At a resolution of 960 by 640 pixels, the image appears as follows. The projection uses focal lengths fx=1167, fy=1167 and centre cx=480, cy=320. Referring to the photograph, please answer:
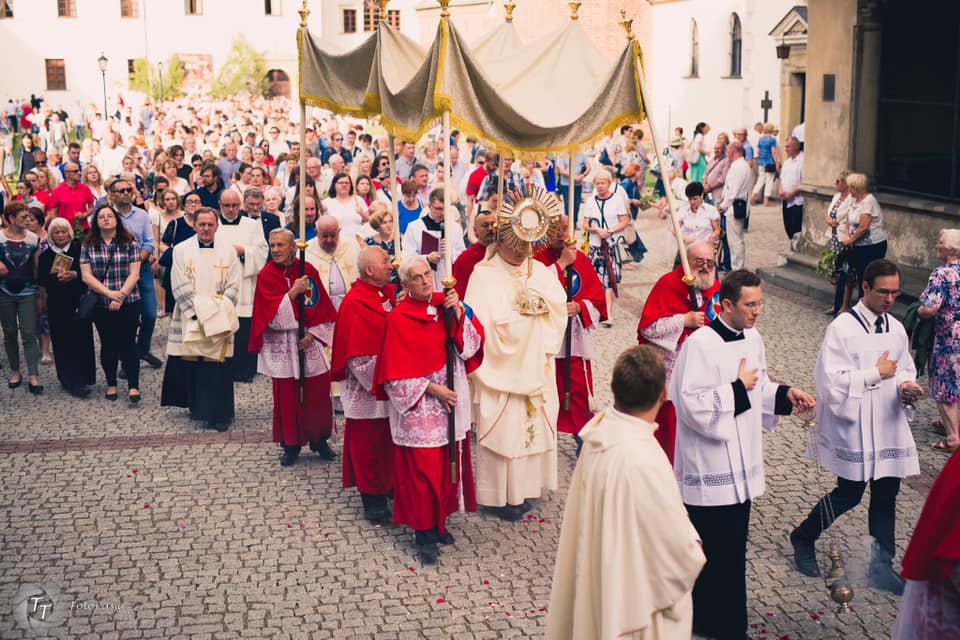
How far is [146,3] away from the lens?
58.6 meters

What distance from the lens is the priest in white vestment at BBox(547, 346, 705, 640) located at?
4.34 m

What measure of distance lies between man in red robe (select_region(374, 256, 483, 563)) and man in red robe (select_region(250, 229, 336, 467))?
1.79 meters

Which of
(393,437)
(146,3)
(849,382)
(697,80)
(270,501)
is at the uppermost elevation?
(146,3)

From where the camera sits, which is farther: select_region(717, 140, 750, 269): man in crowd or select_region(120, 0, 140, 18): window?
select_region(120, 0, 140, 18): window

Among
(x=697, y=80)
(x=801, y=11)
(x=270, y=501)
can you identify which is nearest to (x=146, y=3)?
(x=697, y=80)

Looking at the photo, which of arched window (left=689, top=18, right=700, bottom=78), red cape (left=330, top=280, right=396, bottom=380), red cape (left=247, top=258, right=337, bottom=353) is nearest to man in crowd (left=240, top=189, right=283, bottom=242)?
red cape (left=247, top=258, right=337, bottom=353)

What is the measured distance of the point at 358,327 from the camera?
24.4ft

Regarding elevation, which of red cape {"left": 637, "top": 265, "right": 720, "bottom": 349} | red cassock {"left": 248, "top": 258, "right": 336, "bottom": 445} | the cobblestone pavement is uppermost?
red cape {"left": 637, "top": 265, "right": 720, "bottom": 349}

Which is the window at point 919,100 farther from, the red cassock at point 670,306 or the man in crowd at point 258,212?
the man in crowd at point 258,212

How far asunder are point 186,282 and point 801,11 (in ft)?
66.7

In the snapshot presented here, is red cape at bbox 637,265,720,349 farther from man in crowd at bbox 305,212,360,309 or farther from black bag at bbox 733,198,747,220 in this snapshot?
black bag at bbox 733,198,747,220

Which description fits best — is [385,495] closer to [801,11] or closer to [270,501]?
[270,501]

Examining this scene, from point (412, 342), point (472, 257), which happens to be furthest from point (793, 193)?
point (412, 342)

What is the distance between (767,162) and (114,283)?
16.9m
